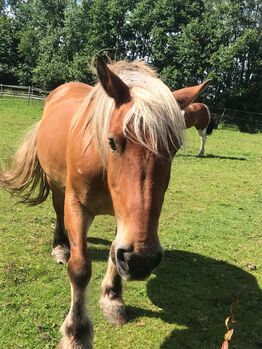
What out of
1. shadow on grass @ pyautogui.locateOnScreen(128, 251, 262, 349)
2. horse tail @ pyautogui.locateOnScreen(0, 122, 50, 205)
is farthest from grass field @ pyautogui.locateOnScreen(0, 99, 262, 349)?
horse tail @ pyautogui.locateOnScreen(0, 122, 50, 205)

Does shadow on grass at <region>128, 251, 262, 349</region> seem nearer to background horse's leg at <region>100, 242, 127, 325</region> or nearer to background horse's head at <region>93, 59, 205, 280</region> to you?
background horse's leg at <region>100, 242, 127, 325</region>

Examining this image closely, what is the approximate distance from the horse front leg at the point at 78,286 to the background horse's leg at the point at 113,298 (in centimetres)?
39

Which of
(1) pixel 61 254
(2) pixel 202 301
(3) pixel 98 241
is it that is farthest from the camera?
(3) pixel 98 241

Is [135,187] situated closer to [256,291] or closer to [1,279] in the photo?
[1,279]

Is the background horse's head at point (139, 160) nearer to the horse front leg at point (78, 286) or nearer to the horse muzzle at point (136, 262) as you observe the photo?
the horse muzzle at point (136, 262)

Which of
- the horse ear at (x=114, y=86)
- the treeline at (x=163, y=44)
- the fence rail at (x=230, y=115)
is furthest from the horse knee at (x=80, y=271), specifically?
the treeline at (x=163, y=44)

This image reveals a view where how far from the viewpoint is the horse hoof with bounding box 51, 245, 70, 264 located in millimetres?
4609

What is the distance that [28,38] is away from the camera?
42031mm

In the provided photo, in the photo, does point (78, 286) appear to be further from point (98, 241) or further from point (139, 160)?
point (98, 241)

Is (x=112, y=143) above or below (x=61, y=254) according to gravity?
above

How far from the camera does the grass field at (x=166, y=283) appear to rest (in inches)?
136

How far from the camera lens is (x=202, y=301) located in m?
4.15

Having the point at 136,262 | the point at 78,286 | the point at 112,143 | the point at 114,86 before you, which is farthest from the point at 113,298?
the point at 114,86

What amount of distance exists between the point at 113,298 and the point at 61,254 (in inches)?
44.0
